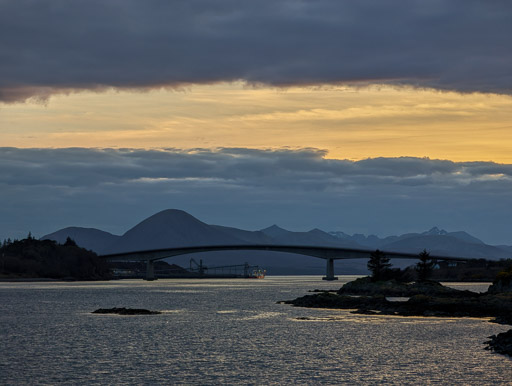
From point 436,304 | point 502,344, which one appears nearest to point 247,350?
point 502,344

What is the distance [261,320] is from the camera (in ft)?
312

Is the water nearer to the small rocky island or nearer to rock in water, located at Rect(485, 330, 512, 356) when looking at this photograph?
rock in water, located at Rect(485, 330, 512, 356)

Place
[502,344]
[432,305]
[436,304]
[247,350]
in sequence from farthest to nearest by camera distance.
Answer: [436,304] < [432,305] < [247,350] < [502,344]

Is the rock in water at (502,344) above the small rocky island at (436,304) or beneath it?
beneath

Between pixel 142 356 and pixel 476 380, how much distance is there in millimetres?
24981

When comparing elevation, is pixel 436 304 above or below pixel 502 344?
above

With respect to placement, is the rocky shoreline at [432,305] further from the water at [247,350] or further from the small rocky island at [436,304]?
the water at [247,350]

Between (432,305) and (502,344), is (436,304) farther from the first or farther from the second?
(502,344)

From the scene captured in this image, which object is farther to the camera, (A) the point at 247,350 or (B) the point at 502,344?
(A) the point at 247,350

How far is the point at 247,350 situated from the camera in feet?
209

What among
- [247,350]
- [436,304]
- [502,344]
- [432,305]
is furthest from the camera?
[436,304]

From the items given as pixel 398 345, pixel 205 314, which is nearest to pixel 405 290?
pixel 205 314

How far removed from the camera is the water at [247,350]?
4978 centimetres

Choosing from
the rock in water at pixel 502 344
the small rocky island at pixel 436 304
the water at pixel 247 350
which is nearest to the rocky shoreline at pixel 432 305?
the small rocky island at pixel 436 304
